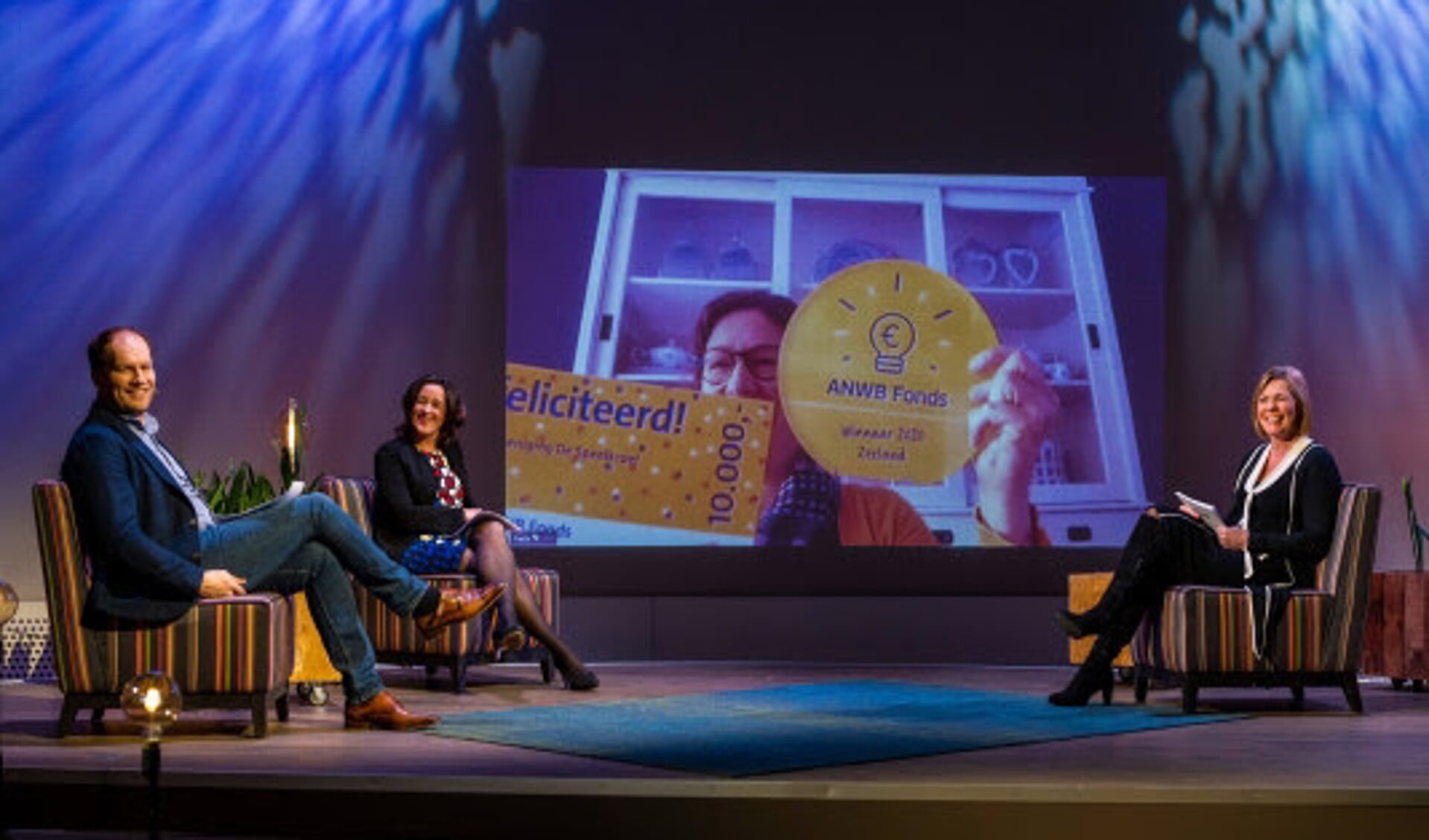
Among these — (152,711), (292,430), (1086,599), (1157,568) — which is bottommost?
(152,711)

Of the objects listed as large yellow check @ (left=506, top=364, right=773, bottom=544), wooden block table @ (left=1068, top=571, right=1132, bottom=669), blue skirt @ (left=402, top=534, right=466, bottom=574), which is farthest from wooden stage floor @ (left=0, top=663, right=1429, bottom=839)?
large yellow check @ (left=506, top=364, right=773, bottom=544)

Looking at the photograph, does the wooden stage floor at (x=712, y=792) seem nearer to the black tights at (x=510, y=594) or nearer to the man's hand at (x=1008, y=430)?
the black tights at (x=510, y=594)

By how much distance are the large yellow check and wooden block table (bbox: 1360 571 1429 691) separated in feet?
7.96

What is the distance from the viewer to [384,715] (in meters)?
4.62

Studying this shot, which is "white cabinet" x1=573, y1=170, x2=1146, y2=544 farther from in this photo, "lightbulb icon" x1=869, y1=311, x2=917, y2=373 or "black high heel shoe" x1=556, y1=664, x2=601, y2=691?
"black high heel shoe" x1=556, y1=664, x2=601, y2=691

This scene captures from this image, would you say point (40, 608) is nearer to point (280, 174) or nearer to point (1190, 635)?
point (280, 174)

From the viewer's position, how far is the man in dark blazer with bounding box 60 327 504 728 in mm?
4316

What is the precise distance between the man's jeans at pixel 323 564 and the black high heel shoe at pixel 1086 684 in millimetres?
1982

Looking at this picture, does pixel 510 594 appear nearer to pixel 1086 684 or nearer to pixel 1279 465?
pixel 1086 684

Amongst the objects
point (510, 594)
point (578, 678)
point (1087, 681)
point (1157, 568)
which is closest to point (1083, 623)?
point (1087, 681)

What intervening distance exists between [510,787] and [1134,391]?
4656 mm

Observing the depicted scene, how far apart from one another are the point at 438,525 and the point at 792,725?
5.60 ft

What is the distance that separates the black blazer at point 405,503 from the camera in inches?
235

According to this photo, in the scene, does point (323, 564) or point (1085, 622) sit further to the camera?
point (1085, 622)
